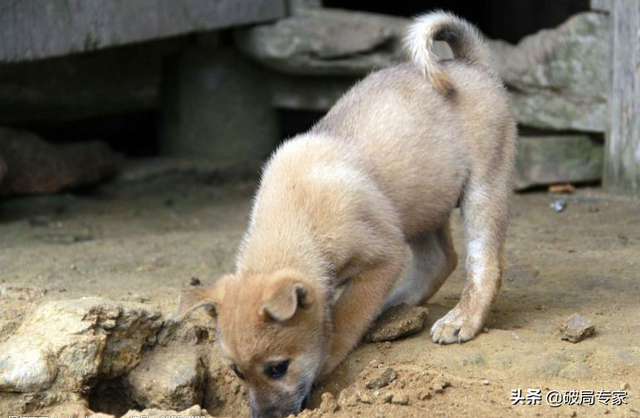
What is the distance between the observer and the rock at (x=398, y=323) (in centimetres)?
513

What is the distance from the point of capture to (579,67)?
8.16 metres

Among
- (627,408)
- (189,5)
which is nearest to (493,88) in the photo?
(627,408)

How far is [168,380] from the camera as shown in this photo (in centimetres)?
487

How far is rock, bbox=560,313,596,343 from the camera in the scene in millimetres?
4899

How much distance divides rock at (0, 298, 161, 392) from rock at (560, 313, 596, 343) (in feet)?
6.78

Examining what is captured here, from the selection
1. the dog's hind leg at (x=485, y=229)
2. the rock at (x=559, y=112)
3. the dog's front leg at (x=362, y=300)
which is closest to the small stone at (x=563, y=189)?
the rock at (x=559, y=112)

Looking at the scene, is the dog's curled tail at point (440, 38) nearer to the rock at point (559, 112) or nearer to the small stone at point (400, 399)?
the small stone at point (400, 399)

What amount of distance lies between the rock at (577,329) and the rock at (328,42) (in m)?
3.99

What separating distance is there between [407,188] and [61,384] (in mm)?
2004

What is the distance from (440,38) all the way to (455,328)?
1721 millimetres

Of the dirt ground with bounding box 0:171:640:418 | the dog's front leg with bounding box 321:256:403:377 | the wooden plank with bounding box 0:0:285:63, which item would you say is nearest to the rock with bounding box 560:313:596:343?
the dirt ground with bounding box 0:171:640:418

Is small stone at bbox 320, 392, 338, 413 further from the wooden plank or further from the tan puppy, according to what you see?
the wooden plank

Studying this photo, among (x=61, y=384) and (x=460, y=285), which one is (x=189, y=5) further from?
(x=61, y=384)

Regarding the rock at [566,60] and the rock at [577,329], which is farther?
the rock at [566,60]
